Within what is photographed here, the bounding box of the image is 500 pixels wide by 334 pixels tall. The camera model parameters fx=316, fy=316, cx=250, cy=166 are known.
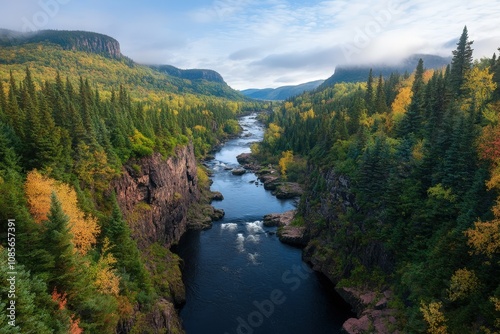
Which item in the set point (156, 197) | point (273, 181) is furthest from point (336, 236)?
point (273, 181)

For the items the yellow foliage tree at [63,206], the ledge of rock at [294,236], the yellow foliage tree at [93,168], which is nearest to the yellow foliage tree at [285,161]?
the ledge of rock at [294,236]

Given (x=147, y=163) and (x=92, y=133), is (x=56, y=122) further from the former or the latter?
(x=147, y=163)

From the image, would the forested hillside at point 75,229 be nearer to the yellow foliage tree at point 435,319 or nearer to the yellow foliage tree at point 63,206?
the yellow foliage tree at point 63,206

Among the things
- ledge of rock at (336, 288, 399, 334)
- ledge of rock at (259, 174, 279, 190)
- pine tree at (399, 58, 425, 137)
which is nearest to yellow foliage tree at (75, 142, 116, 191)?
ledge of rock at (336, 288, 399, 334)

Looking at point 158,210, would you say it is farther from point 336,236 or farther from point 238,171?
point 238,171

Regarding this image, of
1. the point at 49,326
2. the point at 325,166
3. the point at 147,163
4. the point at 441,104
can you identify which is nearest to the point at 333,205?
the point at 325,166

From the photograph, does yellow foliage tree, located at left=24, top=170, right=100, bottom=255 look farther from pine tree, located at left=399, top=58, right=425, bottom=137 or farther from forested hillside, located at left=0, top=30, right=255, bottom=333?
pine tree, located at left=399, top=58, right=425, bottom=137
